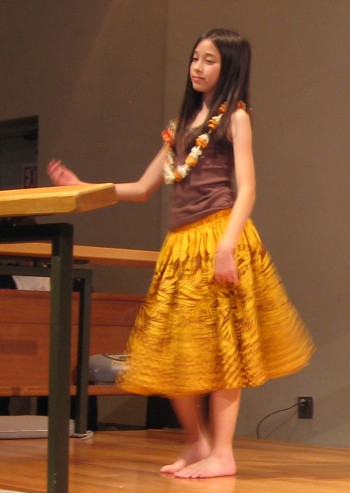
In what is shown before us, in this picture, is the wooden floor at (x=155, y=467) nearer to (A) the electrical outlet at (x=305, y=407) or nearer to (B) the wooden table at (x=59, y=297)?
(B) the wooden table at (x=59, y=297)

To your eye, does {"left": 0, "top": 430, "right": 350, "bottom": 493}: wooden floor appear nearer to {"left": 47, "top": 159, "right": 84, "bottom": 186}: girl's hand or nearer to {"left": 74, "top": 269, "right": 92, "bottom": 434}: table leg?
{"left": 74, "top": 269, "right": 92, "bottom": 434}: table leg

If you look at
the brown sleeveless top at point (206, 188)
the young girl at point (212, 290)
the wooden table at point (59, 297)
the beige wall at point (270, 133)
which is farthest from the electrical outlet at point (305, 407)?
the wooden table at point (59, 297)

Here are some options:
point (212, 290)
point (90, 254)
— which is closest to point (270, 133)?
point (90, 254)

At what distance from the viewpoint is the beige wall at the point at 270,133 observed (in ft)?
12.6

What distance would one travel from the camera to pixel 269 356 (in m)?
2.34

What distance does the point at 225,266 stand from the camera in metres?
2.22

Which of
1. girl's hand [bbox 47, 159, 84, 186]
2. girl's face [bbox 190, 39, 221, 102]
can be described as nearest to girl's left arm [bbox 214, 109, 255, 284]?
girl's face [bbox 190, 39, 221, 102]

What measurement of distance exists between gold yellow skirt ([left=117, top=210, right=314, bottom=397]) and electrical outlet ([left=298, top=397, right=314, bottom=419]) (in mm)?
1523

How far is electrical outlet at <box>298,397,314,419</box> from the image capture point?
3842 mm

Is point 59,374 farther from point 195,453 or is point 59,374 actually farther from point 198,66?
point 198,66

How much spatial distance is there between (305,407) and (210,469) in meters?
1.66

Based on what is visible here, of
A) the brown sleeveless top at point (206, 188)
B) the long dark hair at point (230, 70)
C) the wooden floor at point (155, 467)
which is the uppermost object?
the long dark hair at point (230, 70)

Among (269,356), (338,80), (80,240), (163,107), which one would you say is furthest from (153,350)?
(80,240)

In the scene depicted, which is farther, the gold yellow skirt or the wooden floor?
the gold yellow skirt
